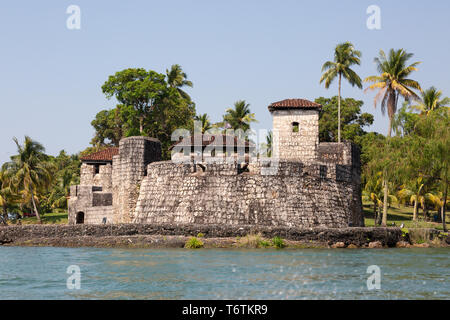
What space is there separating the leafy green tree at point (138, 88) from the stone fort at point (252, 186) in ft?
49.1

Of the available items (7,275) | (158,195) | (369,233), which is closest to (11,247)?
(158,195)

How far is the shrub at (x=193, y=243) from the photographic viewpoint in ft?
86.4

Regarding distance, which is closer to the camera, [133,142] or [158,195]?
[158,195]

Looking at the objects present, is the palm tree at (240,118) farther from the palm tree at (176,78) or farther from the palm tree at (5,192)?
the palm tree at (5,192)

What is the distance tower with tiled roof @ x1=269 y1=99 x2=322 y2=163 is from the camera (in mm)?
38531

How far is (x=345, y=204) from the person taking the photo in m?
33.3

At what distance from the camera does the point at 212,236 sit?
90.6 ft

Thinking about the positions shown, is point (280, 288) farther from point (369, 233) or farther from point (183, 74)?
point (183, 74)

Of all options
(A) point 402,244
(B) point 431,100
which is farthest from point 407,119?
(A) point 402,244

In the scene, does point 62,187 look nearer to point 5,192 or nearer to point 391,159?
point 5,192

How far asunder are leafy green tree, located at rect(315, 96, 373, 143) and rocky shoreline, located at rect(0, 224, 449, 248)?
27.3 meters
